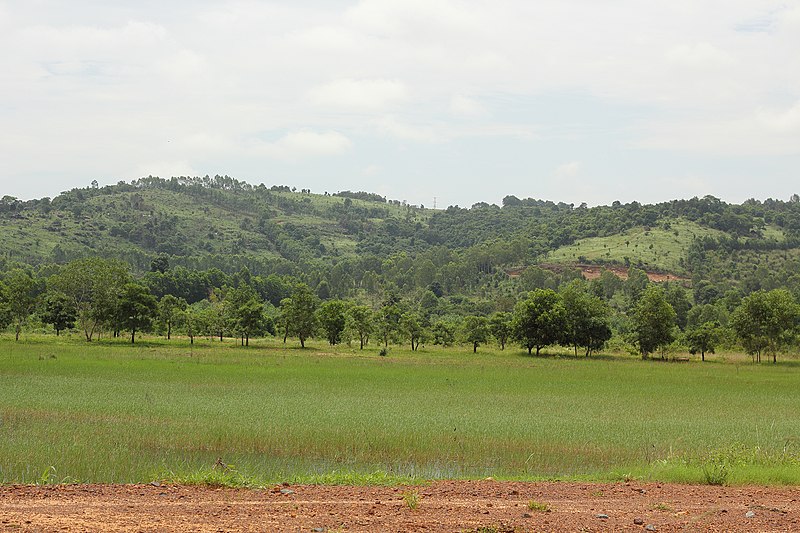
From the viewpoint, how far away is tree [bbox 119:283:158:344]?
212 feet

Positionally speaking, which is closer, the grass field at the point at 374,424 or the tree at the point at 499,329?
the grass field at the point at 374,424

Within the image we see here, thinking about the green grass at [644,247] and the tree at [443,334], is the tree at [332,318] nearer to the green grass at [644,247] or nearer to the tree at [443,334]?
the tree at [443,334]

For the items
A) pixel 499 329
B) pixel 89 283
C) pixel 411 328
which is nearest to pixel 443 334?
pixel 499 329

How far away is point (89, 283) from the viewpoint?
71.0 metres

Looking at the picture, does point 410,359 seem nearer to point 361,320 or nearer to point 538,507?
point 361,320

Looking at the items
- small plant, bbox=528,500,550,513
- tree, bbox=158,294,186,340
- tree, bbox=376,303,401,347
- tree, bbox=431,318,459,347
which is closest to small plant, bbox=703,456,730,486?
small plant, bbox=528,500,550,513

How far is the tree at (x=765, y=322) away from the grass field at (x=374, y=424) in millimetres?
17744

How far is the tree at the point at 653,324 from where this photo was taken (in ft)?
210

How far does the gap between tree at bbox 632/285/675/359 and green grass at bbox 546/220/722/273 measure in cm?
7479

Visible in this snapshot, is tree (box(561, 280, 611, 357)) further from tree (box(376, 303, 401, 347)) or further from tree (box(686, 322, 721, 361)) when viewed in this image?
tree (box(376, 303, 401, 347))

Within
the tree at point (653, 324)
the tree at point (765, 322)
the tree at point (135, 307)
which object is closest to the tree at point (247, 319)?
the tree at point (135, 307)

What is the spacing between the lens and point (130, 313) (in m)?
64.7

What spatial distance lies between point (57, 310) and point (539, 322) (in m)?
47.4

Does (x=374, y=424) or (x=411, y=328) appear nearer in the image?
(x=374, y=424)
